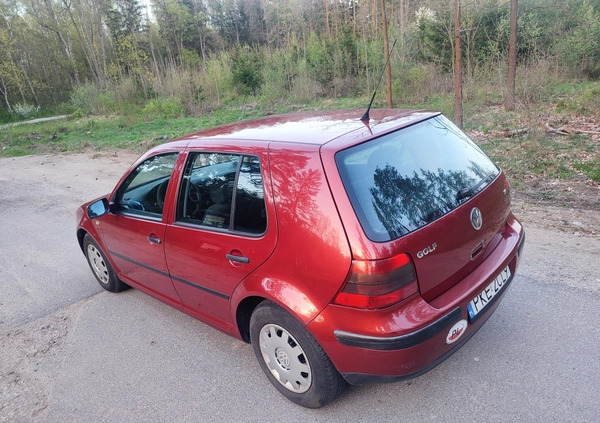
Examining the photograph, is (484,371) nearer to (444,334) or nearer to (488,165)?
(444,334)

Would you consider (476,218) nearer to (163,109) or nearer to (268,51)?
(163,109)

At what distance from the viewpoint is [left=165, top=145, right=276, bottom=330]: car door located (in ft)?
7.94

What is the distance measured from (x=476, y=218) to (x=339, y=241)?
94 cm

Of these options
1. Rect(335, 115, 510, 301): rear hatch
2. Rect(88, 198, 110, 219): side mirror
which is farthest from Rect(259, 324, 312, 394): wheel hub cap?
Rect(88, 198, 110, 219): side mirror

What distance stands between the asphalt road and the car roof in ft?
5.13

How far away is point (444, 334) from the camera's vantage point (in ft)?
6.95

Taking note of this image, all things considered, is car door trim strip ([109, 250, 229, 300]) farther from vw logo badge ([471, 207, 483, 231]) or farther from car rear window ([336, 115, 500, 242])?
vw logo badge ([471, 207, 483, 231])

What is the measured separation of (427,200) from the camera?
2.27m

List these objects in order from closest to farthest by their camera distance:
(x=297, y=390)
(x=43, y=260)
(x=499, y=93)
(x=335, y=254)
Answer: (x=335, y=254) < (x=297, y=390) < (x=43, y=260) < (x=499, y=93)

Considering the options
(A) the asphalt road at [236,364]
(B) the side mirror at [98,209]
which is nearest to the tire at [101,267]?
(A) the asphalt road at [236,364]

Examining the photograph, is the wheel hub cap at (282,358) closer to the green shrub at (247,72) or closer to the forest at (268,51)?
the forest at (268,51)

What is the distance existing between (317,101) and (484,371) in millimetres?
19439

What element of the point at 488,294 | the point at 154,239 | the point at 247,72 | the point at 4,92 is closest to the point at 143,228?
the point at 154,239

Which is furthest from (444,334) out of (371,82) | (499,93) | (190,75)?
(190,75)
